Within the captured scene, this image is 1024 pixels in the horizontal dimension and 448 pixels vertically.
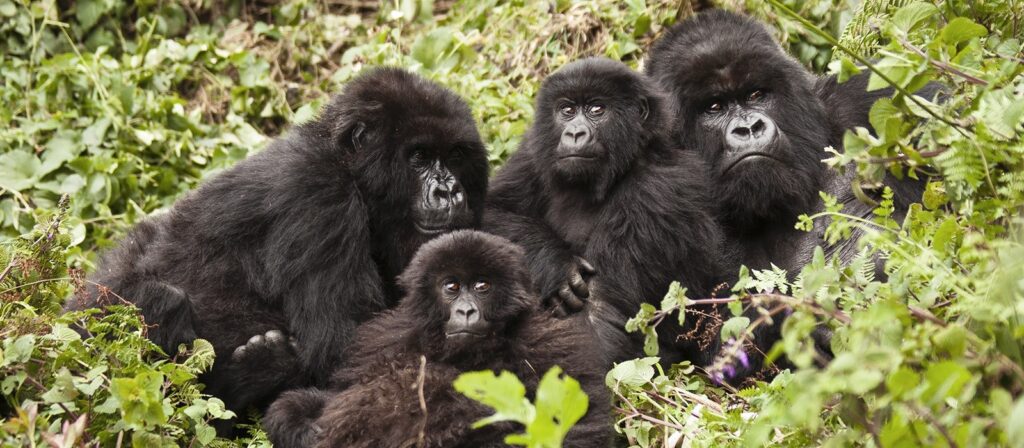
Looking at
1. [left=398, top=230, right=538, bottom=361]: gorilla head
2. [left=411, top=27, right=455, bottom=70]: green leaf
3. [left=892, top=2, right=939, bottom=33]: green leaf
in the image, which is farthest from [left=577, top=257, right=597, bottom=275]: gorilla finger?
[left=411, top=27, right=455, bottom=70]: green leaf

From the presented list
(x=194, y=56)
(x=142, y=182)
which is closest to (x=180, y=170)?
(x=142, y=182)

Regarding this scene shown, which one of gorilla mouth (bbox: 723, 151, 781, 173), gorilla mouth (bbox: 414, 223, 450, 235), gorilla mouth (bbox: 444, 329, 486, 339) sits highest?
gorilla mouth (bbox: 723, 151, 781, 173)

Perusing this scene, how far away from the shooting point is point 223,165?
6566 millimetres

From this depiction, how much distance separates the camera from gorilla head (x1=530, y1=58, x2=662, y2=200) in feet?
15.8

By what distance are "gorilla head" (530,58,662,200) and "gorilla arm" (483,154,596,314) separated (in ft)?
0.79

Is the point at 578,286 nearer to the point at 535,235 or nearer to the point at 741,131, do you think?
the point at 535,235

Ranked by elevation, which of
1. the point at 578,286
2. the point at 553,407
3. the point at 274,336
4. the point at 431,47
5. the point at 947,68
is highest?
the point at 947,68

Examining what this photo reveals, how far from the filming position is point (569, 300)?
15.2 ft

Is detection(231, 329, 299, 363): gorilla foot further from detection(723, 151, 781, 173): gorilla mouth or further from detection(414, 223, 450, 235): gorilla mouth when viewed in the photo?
detection(723, 151, 781, 173): gorilla mouth

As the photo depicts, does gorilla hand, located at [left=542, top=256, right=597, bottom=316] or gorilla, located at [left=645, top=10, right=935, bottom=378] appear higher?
gorilla, located at [left=645, top=10, right=935, bottom=378]

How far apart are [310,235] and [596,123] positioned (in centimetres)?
129

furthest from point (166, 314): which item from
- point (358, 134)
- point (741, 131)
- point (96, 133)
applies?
point (96, 133)

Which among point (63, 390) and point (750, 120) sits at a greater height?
point (750, 120)

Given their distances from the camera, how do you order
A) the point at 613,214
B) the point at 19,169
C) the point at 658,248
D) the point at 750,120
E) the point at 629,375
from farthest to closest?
the point at 19,169 → the point at 750,120 → the point at 613,214 → the point at 658,248 → the point at 629,375
